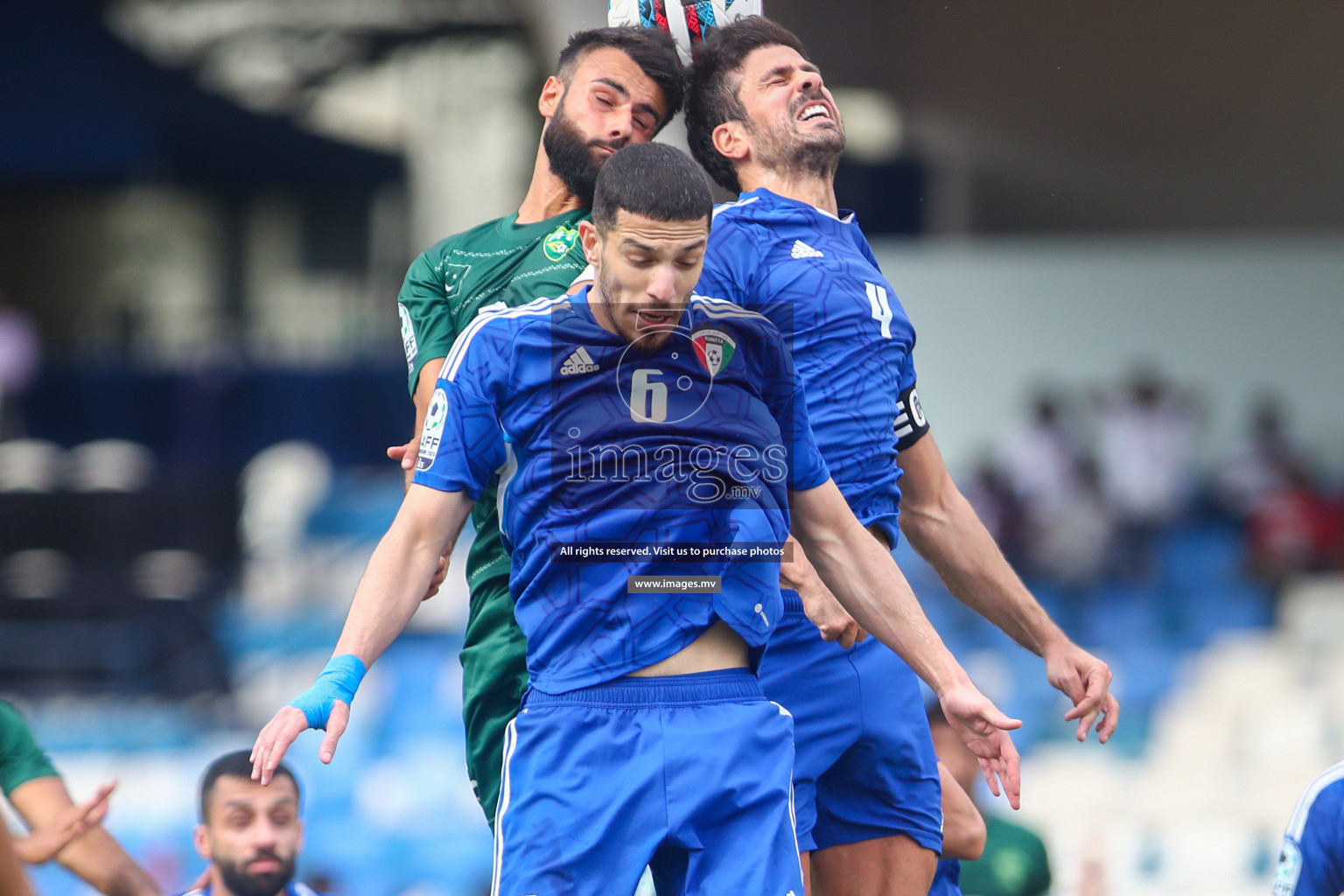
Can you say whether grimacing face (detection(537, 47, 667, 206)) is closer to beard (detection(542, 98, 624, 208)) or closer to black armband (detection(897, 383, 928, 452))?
beard (detection(542, 98, 624, 208))

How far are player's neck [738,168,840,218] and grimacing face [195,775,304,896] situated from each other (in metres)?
2.60

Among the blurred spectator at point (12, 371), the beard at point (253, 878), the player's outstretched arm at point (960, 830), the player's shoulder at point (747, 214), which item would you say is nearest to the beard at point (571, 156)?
the player's shoulder at point (747, 214)

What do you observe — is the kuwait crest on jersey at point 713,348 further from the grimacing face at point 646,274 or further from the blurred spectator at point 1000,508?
the blurred spectator at point 1000,508

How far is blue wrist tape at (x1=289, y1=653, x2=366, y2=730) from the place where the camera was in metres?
2.86

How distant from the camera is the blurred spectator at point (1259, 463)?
1391cm

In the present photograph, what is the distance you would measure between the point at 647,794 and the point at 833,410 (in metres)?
1.16

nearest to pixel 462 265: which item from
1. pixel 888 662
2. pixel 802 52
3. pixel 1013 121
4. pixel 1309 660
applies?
pixel 802 52

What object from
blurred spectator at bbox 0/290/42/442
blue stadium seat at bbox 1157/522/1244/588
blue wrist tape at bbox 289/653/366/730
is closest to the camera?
blue wrist tape at bbox 289/653/366/730

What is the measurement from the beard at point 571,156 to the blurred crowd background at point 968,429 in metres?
6.22

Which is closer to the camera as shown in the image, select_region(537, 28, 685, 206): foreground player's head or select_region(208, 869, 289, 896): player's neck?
select_region(537, 28, 685, 206): foreground player's head

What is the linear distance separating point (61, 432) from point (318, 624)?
13.5ft

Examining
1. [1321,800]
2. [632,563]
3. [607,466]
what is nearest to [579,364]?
[607,466]

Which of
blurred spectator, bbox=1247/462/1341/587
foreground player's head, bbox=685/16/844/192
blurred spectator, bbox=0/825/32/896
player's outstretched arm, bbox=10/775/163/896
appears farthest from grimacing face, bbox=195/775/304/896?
blurred spectator, bbox=1247/462/1341/587

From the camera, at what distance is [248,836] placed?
5.19m
